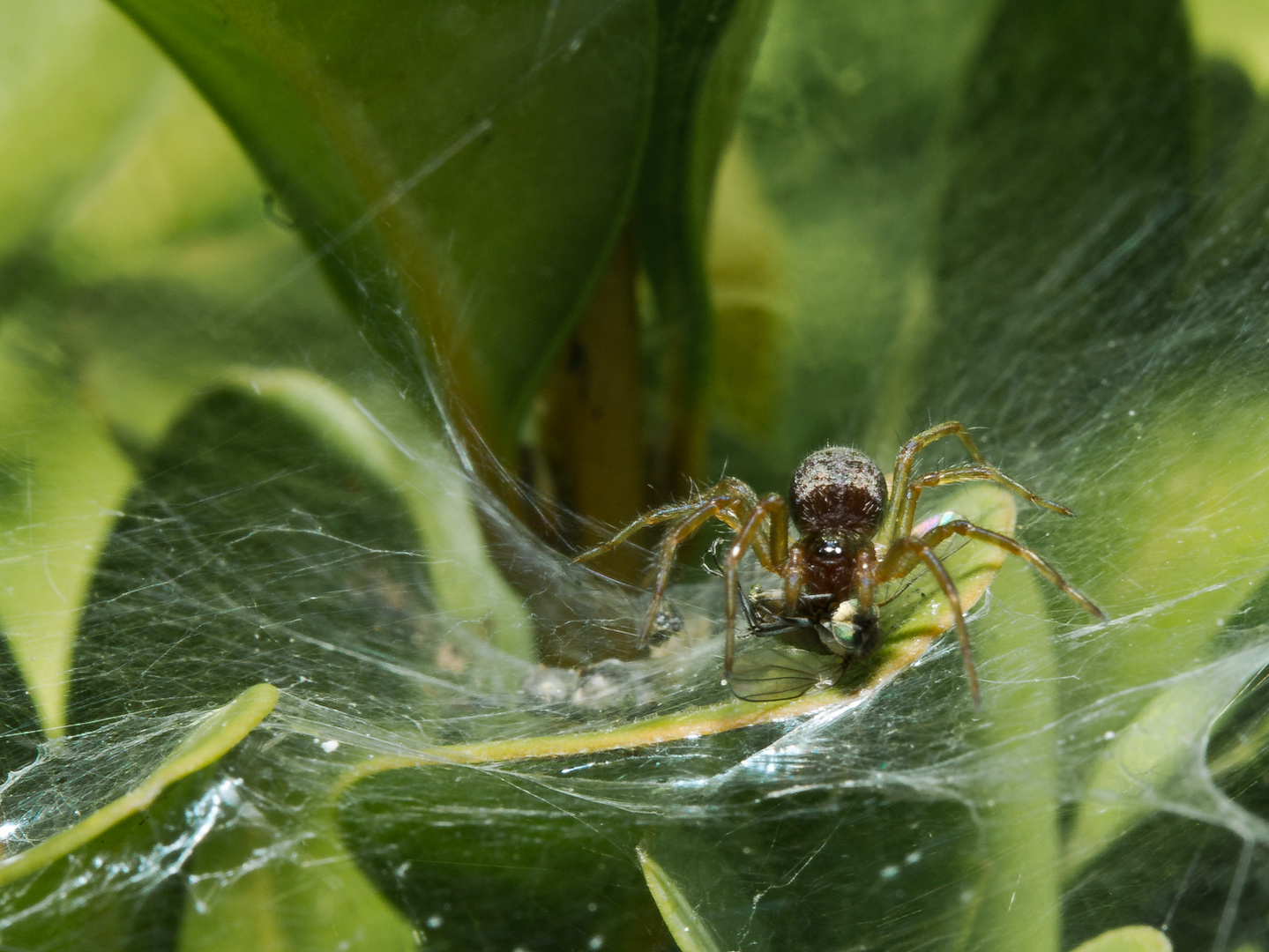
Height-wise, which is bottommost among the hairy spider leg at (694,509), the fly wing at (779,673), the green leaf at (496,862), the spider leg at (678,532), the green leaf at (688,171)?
the green leaf at (496,862)

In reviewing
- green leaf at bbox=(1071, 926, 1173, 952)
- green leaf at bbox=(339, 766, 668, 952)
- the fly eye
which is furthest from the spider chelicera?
green leaf at bbox=(1071, 926, 1173, 952)

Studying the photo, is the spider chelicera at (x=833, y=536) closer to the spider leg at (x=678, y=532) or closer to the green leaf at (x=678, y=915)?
the spider leg at (x=678, y=532)

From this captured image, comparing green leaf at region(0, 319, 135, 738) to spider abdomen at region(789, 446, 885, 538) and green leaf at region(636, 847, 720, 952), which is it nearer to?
green leaf at region(636, 847, 720, 952)

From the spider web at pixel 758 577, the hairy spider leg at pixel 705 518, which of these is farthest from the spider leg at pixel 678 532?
the spider web at pixel 758 577

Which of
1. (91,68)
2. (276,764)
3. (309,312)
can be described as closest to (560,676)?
(276,764)

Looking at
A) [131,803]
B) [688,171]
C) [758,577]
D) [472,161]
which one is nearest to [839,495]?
[758,577]
